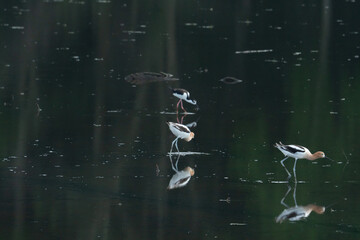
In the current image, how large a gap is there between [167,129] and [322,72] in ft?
30.1

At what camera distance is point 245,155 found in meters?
17.4

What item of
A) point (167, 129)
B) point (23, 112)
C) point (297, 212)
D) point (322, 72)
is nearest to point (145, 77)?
point (322, 72)

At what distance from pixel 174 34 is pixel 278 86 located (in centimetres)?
1096

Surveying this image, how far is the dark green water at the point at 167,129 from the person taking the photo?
13.5 meters

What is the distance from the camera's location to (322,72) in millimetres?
27531

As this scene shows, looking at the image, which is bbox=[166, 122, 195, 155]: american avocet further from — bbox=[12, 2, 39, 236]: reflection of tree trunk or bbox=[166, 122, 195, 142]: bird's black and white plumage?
bbox=[12, 2, 39, 236]: reflection of tree trunk

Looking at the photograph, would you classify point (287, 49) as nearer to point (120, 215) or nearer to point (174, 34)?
point (174, 34)

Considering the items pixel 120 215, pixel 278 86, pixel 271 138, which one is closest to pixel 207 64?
pixel 278 86

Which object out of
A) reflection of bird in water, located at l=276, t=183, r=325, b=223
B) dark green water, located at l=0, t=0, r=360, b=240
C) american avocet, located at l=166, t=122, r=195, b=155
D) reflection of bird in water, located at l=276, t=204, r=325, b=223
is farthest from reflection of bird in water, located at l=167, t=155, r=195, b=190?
reflection of bird in water, located at l=276, t=204, r=325, b=223

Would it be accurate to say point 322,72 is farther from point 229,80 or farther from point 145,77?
point 145,77

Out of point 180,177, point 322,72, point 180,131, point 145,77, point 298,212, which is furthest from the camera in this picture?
point 322,72

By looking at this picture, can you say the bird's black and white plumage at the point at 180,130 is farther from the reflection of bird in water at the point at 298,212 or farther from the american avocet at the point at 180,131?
the reflection of bird in water at the point at 298,212

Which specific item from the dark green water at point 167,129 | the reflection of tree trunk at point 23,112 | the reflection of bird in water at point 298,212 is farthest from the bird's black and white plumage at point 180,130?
the reflection of bird in water at point 298,212

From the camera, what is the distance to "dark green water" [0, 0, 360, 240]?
13.5m
